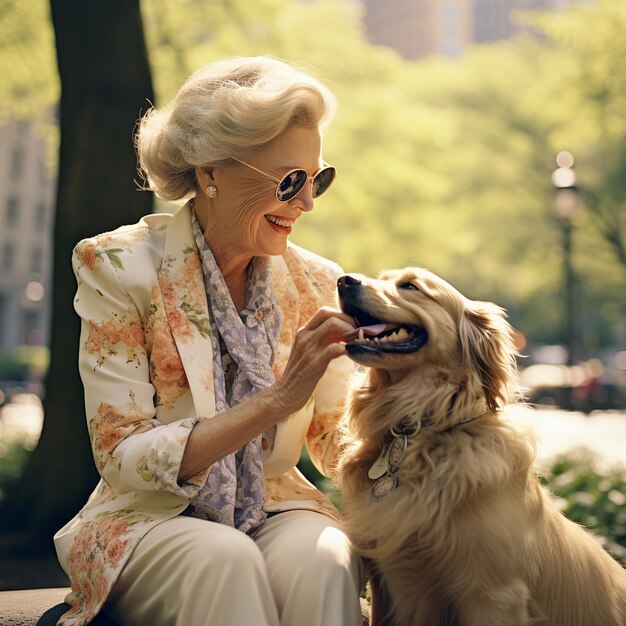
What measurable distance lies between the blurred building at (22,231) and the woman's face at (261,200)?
147 feet

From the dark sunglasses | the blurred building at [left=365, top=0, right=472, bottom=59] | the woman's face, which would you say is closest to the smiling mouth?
the woman's face

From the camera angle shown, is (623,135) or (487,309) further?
(623,135)

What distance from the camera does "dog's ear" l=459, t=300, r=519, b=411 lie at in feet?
10.4

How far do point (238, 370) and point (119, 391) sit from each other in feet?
1.48

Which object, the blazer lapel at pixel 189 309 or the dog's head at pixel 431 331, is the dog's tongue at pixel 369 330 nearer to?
the dog's head at pixel 431 331

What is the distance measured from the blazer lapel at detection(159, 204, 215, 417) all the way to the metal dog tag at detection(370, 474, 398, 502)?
2.00 feet

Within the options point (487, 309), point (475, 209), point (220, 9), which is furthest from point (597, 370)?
point (487, 309)

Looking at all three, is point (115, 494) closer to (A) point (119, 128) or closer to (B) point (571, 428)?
(A) point (119, 128)

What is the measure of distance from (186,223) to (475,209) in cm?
2446

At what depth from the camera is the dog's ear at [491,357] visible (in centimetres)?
316

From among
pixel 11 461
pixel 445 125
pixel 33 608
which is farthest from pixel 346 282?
pixel 445 125

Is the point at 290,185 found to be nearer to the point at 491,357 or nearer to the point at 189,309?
the point at 189,309

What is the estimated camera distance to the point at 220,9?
50.3 feet

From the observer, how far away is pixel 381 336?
3.17 m
